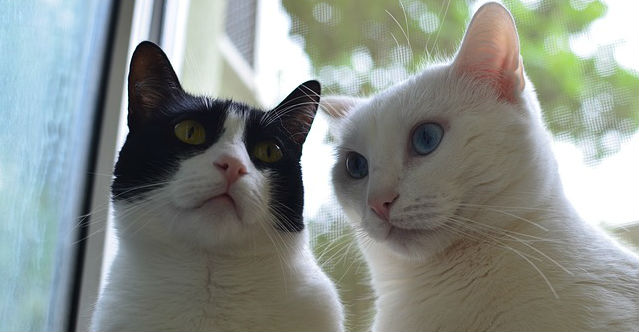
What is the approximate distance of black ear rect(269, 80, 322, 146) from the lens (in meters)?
1.29

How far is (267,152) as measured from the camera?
121 cm

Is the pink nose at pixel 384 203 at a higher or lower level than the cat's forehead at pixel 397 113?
lower

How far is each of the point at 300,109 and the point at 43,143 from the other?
71 centimetres

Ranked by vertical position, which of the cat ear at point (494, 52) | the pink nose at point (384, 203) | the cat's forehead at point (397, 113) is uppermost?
the cat ear at point (494, 52)

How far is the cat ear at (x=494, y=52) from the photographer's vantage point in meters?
1.12

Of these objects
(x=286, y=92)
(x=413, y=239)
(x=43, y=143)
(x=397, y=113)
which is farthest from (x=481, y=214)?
(x=43, y=143)

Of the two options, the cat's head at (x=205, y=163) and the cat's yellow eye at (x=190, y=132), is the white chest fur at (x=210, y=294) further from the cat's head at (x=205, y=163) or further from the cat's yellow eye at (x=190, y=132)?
the cat's yellow eye at (x=190, y=132)

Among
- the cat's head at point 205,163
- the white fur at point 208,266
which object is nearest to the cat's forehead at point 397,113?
the cat's head at point 205,163

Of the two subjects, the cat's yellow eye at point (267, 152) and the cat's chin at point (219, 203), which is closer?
the cat's chin at point (219, 203)

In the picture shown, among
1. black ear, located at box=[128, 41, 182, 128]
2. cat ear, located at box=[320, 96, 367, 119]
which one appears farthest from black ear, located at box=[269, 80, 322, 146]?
black ear, located at box=[128, 41, 182, 128]

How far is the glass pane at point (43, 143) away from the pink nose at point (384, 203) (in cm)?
83

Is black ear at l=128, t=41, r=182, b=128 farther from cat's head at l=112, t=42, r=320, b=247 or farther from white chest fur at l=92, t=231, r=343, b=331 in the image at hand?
white chest fur at l=92, t=231, r=343, b=331

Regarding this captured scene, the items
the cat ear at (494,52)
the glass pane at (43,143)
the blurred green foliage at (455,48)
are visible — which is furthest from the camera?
the glass pane at (43,143)

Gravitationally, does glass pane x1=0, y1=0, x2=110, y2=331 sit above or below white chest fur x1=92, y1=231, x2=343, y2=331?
above
